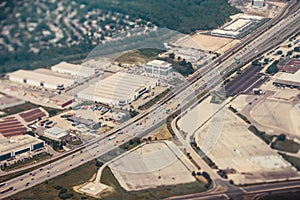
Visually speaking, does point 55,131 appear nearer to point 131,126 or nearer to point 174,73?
point 131,126

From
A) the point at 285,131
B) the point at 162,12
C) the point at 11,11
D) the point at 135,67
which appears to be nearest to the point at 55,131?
the point at 11,11

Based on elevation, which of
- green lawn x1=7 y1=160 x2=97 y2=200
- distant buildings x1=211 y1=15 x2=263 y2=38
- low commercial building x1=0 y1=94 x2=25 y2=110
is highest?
distant buildings x1=211 y1=15 x2=263 y2=38

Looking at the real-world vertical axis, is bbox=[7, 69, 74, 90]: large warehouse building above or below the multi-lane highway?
below

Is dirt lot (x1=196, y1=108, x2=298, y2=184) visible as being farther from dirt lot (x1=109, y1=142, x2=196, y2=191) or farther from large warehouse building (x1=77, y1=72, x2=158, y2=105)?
large warehouse building (x1=77, y1=72, x2=158, y2=105)

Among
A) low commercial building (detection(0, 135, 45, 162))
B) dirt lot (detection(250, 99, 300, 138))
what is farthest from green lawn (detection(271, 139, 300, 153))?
low commercial building (detection(0, 135, 45, 162))

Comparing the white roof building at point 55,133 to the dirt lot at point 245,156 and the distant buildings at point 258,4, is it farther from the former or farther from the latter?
the distant buildings at point 258,4

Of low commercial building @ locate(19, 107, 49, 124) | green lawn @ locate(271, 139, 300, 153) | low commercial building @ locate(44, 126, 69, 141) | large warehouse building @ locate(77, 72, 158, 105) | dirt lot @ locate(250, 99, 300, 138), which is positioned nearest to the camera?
green lawn @ locate(271, 139, 300, 153)

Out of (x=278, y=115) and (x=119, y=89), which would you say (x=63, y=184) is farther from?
(x=278, y=115)
